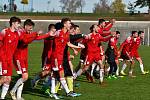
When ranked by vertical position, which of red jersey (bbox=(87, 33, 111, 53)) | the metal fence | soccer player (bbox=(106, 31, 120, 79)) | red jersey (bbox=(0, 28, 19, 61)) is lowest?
the metal fence

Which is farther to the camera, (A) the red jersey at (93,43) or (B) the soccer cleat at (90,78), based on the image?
(B) the soccer cleat at (90,78)

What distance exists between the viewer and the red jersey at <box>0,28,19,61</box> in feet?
36.1

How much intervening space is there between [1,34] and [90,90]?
4081 millimetres

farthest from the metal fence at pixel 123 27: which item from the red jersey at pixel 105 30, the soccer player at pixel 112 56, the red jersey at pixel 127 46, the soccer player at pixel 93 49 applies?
the soccer player at pixel 93 49

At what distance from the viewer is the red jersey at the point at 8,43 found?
11.0 metres

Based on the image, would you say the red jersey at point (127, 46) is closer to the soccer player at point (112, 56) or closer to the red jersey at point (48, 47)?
the soccer player at point (112, 56)

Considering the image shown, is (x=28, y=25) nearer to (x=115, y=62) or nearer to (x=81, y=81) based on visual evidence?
(x=81, y=81)

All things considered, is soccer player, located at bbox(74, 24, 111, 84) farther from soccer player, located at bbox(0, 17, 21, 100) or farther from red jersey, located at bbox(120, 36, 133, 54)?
soccer player, located at bbox(0, 17, 21, 100)

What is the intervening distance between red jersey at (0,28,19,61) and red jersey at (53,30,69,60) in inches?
57.2

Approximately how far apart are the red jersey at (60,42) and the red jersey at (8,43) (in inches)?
57.2

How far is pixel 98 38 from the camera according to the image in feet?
50.2

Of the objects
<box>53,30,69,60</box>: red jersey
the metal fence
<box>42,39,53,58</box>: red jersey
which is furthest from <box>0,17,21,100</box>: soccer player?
the metal fence

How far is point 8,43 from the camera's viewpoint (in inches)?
434

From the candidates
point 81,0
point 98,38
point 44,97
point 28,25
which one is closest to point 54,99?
point 44,97
